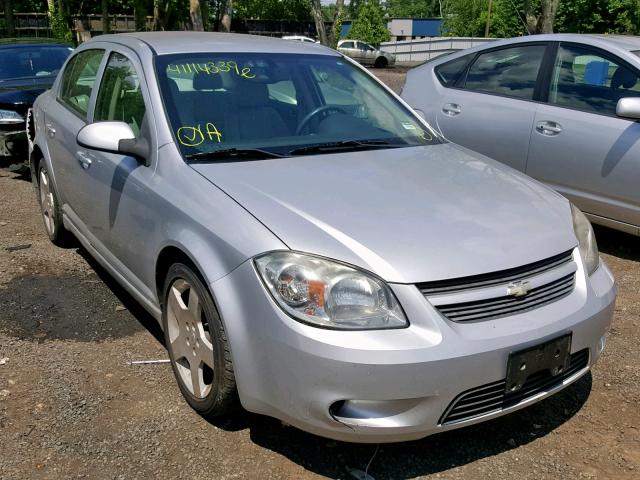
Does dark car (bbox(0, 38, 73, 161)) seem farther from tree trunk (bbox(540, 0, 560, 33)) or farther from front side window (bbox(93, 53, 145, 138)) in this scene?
tree trunk (bbox(540, 0, 560, 33))

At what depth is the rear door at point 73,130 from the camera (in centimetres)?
405

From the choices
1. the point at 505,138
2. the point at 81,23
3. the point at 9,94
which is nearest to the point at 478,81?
the point at 505,138

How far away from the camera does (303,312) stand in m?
2.32

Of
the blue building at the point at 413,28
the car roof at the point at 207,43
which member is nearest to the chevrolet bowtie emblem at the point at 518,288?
the car roof at the point at 207,43

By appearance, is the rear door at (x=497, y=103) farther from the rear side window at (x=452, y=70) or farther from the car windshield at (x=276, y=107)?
the car windshield at (x=276, y=107)

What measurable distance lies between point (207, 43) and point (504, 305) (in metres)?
2.31

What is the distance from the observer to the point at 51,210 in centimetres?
506

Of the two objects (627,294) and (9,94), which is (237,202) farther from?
(9,94)

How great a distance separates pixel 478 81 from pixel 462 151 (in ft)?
8.15

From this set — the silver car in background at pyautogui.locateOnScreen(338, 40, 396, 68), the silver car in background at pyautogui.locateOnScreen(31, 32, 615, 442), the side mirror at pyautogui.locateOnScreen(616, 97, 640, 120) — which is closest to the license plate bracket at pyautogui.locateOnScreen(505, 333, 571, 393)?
the silver car in background at pyautogui.locateOnScreen(31, 32, 615, 442)

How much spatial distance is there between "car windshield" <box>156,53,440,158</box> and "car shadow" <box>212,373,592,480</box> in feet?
4.26

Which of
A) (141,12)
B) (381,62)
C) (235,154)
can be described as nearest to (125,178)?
(235,154)

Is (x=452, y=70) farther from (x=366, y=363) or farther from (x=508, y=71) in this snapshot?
(x=366, y=363)

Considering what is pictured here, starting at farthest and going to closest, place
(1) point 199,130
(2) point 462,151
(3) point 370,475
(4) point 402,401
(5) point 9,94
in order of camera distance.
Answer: (5) point 9,94 < (2) point 462,151 < (1) point 199,130 < (3) point 370,475 < (4) point 402,401
